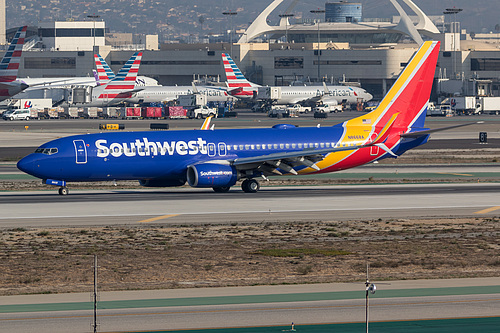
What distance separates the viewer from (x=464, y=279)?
31609 millimetres

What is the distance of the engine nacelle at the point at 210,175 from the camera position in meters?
55.2

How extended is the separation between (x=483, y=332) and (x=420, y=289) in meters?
5.56

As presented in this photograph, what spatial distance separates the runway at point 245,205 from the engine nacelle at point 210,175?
96 centimetres

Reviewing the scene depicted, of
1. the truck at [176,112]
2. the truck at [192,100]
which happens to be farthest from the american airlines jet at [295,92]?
the truck at [176,112]

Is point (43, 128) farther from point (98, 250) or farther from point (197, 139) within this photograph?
point (98, 250)

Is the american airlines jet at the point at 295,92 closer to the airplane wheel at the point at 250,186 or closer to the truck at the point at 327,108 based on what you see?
the truck at the point at 327,108

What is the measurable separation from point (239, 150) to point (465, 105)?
13209cm

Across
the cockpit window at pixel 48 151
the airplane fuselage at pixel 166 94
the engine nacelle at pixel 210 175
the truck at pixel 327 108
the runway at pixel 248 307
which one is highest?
the airplane fuselage at pixel 166 94

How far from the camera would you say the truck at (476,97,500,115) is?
592 feet

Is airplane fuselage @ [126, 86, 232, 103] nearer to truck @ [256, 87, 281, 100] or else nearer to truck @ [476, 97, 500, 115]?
truck @ [256, 87, 281, 100]

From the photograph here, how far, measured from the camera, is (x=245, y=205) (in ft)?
170

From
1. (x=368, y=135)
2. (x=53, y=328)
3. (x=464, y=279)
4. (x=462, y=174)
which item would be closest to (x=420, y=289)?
(x=464, y=279)

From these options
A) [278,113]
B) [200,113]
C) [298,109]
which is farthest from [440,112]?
[200,113]

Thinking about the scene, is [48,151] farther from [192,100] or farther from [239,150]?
[192,100]
